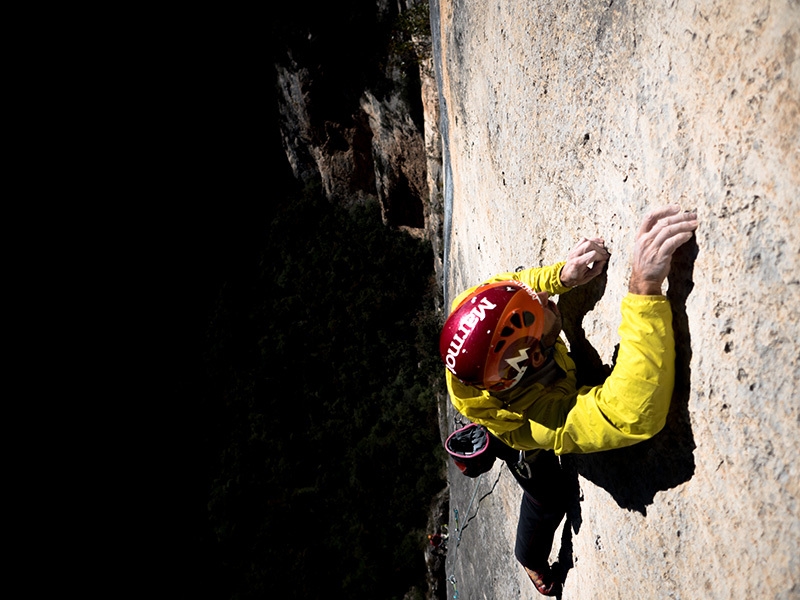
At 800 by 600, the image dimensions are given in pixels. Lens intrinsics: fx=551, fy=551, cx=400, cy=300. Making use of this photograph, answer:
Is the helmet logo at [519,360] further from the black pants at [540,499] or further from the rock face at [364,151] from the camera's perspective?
the rock face at [364,151]

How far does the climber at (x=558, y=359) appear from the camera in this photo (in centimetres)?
143

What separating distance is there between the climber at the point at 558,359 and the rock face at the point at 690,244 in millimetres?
75

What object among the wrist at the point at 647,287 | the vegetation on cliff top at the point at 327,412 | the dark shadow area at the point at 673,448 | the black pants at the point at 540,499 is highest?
the wrist at the point at 647,287

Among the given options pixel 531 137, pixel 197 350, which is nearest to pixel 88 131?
pixel 197 350

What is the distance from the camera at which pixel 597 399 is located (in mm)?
1631

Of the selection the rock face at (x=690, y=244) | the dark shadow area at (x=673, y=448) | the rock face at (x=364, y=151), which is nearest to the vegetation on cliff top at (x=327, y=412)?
the rock face at (x=364, y=151)

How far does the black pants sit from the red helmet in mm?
724

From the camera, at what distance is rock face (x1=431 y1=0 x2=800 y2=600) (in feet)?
3.75

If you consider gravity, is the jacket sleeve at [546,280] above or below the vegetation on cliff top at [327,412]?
above

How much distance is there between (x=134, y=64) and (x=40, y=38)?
6.90ft

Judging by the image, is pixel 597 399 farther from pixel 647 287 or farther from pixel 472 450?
pixel 472 450

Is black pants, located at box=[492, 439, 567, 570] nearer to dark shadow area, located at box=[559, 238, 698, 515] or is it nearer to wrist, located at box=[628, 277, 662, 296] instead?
dark shadow area, located at box=[559, 238, 698, 515]

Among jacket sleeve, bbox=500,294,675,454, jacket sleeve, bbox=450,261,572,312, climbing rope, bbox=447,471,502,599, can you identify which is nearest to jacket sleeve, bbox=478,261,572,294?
jacket sleeve, bbox=450,261,572,312

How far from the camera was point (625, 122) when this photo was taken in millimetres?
1667
